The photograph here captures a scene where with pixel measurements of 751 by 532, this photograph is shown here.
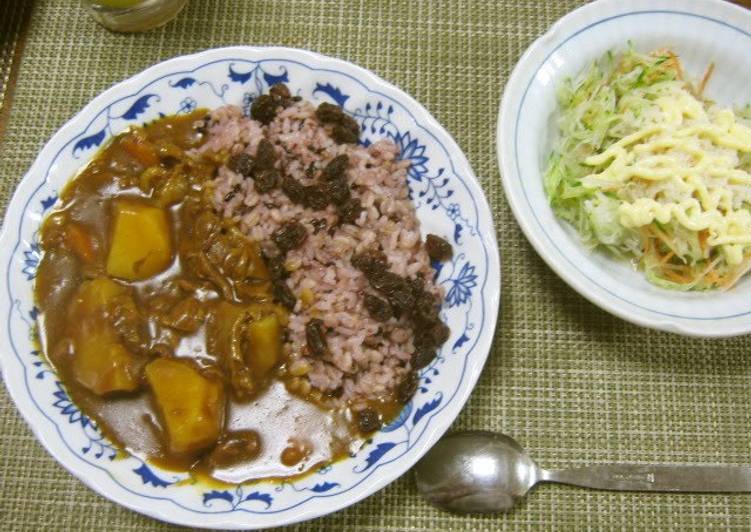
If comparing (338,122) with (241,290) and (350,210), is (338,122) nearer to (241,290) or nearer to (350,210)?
(350,210)

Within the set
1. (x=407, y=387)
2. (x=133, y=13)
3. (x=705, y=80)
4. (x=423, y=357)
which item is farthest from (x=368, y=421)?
(x=133, y=13)

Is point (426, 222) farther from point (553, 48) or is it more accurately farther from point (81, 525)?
point (81, 525)

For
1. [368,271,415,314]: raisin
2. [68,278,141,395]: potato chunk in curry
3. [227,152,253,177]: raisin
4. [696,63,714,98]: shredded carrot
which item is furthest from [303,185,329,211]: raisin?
[696,63,714,98]: shredded carrot

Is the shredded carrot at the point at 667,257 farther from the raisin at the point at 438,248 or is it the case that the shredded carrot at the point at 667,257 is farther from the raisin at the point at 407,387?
the raisin at the point at 407,387

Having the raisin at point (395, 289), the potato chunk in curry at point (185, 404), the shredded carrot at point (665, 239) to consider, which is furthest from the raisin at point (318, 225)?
the shredded carrot at point (665, 239)

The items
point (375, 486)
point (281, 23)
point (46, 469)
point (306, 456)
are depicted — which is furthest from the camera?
point (281, 23)

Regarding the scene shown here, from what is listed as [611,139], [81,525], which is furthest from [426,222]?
[81,525]
